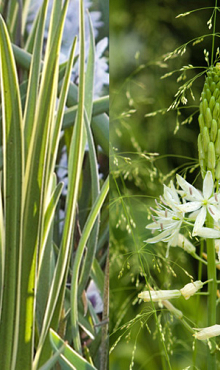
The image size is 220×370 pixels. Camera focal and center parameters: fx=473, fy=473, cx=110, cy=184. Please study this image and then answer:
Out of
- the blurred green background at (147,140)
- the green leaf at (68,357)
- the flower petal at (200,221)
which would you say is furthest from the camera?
the blurred green background at (147,140)

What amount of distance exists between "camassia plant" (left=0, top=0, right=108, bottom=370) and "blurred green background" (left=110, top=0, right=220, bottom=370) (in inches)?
6.0

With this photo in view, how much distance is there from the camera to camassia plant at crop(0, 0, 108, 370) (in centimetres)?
63

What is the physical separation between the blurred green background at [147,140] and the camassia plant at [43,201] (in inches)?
6.0

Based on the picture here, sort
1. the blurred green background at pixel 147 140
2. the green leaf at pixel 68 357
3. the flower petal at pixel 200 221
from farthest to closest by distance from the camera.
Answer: the blurred green background at pixel 147 140 → the green leaf at pixel 68 357 → the flower petal at pixel 200 221

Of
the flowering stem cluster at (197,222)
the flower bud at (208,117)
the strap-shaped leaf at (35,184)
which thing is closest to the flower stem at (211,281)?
the flowering stem cluster at (197,222)

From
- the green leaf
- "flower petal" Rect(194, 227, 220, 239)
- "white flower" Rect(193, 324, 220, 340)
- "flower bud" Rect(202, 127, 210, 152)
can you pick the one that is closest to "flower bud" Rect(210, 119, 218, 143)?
"flower bud" Rect(202, 127, 210, 152)

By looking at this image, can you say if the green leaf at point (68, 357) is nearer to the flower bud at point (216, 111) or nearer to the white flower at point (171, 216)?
the white flower at point (171, 216)

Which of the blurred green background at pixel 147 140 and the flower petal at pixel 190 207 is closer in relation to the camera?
the flower petal at pixel 190 207

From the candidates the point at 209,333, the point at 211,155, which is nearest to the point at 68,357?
the point at 209,333

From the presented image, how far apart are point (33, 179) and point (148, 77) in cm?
33

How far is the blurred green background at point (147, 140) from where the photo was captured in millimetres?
831

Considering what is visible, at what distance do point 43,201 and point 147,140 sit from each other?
0.91ft

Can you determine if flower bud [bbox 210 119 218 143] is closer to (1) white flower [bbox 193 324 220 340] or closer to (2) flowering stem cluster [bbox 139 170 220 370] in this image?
(2) flowering stem cluster [bbox 139 170 220 370]

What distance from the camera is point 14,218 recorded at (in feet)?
2.06
